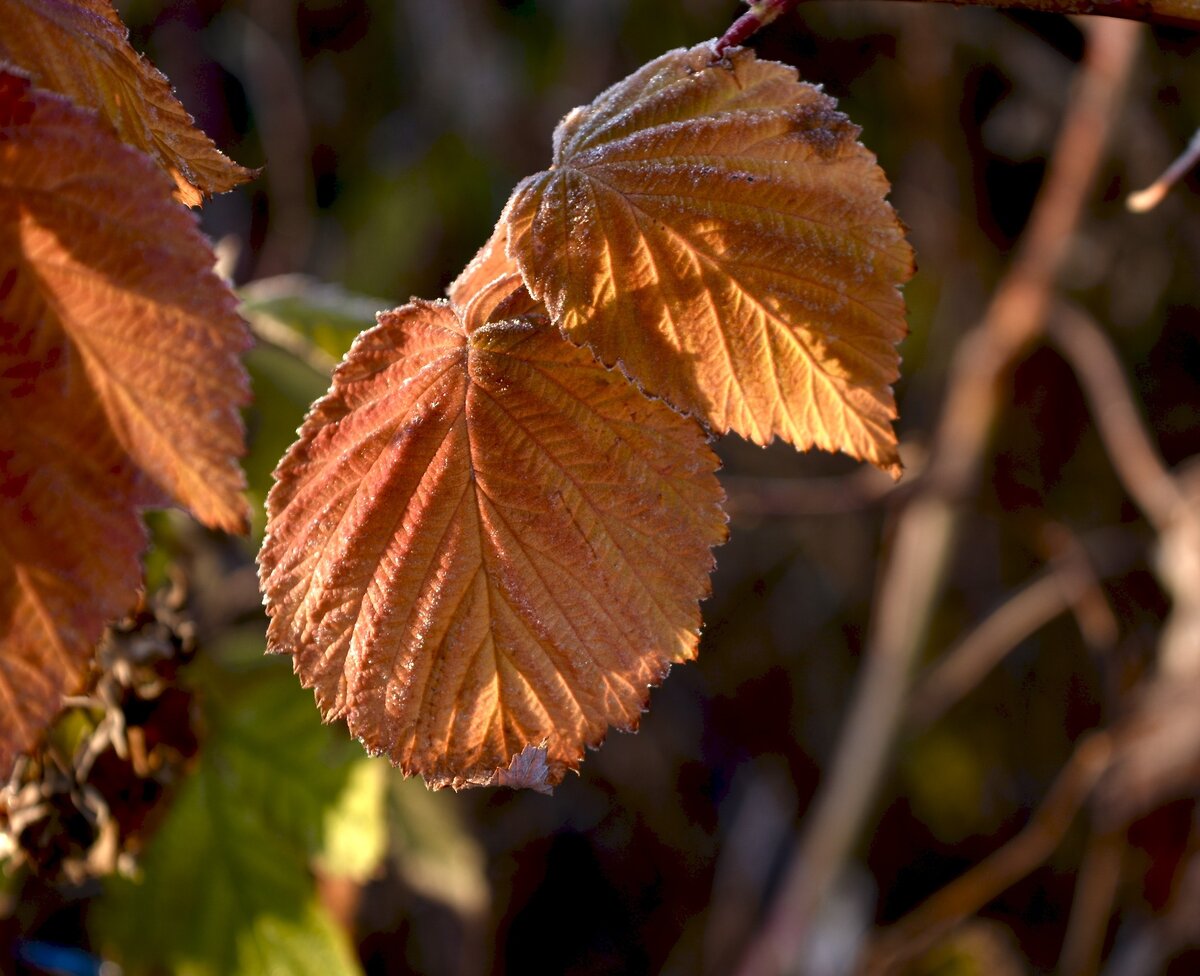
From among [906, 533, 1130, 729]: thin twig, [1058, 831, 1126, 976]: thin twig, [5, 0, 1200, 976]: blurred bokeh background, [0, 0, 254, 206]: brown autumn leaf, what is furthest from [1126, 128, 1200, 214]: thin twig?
[5, 0, 1200, 976]: blurred bokeh background

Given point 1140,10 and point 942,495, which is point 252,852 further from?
point 942,495

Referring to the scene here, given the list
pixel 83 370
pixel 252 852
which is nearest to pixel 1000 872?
pixel 252 852

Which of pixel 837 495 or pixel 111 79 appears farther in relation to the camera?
pixel 837 495

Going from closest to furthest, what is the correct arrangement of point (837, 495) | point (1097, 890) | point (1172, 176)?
1. point (1172, 176)
2. point (1097, 890)
3. point (837, 495)

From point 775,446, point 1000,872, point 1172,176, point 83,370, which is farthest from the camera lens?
point 775,446

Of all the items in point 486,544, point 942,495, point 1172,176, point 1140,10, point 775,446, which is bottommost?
point 775,446
